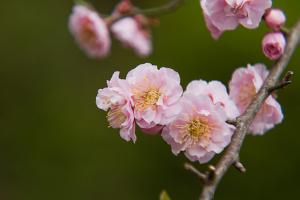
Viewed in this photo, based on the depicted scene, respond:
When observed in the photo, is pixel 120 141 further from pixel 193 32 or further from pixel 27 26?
pixel 27 26

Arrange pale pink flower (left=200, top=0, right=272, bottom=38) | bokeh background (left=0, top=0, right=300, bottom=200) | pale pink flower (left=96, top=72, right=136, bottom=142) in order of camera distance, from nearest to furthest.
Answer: pale pink flower (left=96, top=72, right=136, bottom=142)
pale pink flower (left=200, top=0, right=272, bottom=38)
bokeh background (left=0, top=0, right=300, bottom=200)

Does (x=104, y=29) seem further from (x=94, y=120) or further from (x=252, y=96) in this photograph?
(x=94, y=120)

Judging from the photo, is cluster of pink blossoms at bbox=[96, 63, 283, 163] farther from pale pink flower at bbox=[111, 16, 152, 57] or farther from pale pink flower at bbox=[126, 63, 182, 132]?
pale pink flower at bbox=[111, 16, 152, 57]

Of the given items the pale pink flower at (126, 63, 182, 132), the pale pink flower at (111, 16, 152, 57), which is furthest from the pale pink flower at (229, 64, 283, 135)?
A: the pale pink flower at (111, 16, 152, 57)

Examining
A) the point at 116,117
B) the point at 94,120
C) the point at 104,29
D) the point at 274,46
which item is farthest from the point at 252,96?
the point at 94,120

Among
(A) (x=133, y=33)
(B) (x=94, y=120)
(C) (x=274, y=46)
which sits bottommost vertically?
(B) (x=94, y=120)

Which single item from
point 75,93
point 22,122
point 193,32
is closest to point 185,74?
point 193,32
